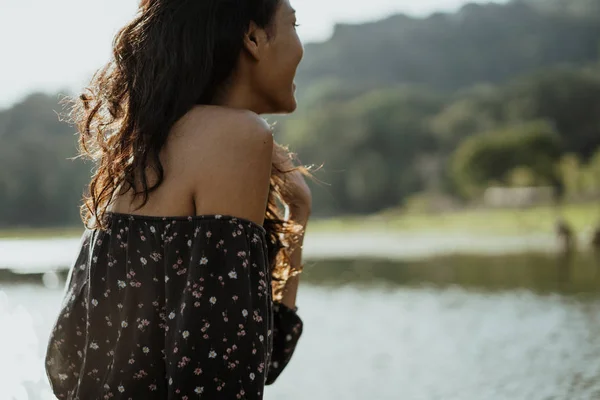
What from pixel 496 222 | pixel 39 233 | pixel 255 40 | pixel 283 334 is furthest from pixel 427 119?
pixel 255 40

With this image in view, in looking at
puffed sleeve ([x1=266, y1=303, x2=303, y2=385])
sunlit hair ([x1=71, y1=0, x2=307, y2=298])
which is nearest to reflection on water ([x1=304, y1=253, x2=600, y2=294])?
puffed sleeve ([x1=266, y1=303, x2=303, y2=385])

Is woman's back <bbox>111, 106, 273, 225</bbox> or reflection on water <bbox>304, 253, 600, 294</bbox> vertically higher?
woman's back <bbox>111, 106, 273, 225</bbox>

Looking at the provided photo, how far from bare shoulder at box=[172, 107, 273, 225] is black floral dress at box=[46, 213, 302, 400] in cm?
2

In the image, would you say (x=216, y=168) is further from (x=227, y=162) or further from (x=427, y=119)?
(x=427, y=119)

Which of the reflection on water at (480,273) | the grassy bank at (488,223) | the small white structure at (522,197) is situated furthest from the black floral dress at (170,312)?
the small white structure at (522,197)

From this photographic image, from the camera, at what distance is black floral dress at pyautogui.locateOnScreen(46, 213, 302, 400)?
91 cm

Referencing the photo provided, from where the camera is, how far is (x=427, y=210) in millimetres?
42438

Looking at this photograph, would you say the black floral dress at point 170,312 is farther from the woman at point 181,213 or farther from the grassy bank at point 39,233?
the grassy bank at point 39,233

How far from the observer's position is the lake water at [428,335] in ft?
17.0

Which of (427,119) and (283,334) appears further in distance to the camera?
(427,119)

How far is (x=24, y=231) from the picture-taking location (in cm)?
3812

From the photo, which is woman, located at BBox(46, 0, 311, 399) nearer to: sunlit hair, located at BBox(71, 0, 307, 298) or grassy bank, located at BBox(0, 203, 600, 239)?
sunlit hair, located at BBox(71, 0, 307, 298)

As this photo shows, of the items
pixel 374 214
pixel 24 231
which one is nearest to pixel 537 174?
pixel 374 214

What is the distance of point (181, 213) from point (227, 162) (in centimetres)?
8
